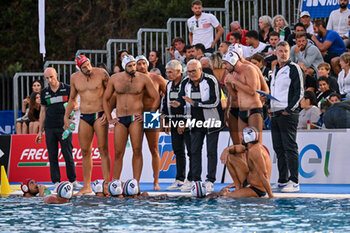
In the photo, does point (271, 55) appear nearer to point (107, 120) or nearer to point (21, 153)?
point (107, 120)

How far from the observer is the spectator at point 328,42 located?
54.0 feet

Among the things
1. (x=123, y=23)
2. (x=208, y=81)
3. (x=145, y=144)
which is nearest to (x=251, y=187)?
(x=208, y=81)

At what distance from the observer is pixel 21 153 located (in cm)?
1639

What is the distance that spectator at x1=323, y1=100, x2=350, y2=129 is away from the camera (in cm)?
1373

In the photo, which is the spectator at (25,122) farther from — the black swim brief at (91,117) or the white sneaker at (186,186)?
the white sneaker at (186,186)

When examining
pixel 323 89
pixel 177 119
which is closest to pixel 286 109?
pixel 177 119

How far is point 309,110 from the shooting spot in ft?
47.8

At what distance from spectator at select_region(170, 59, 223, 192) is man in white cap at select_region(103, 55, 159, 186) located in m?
0.64

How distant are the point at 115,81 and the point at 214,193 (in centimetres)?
274

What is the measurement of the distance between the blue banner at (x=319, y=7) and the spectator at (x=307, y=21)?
0.98 meters

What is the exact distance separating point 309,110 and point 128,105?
3.72 meters

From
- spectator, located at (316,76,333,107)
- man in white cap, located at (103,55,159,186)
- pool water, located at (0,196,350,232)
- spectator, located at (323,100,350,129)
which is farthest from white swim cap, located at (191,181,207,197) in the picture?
spectator, located at (316,76,333,107)

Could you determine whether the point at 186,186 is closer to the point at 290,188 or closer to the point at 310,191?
the point at 290,188

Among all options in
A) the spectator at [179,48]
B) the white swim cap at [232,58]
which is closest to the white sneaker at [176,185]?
the white swim cap at [232,58]
